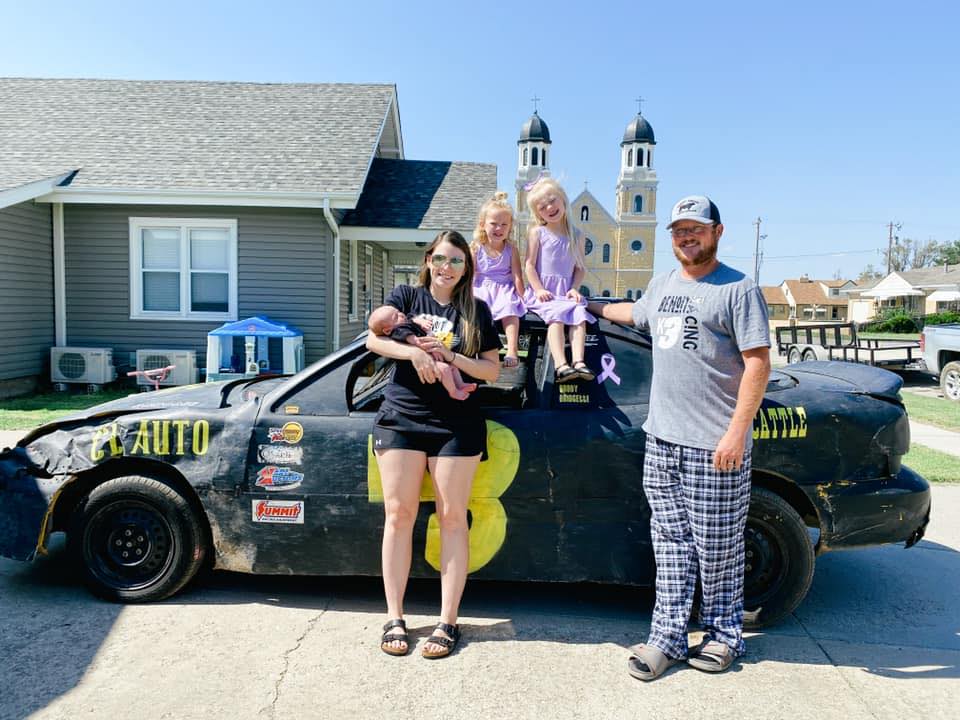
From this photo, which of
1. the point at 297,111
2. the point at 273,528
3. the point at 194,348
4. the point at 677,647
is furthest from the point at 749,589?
the point at 297,111

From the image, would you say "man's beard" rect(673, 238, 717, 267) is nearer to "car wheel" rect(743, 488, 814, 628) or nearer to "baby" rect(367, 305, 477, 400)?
"baby" rect(367, 305, 477, 400)

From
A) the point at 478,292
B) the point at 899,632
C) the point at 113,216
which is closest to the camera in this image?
the point at 899,632

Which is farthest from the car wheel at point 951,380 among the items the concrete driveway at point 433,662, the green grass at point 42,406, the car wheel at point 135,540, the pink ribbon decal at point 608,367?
the green grass at point 42,406

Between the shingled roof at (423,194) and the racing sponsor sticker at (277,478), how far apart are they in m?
9.34

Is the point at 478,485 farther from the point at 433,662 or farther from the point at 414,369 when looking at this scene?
the point at 433,662

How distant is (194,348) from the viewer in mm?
12273

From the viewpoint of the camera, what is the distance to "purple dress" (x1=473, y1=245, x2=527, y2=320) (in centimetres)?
382

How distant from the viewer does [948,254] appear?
3568 inches

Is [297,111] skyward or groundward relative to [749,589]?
skyward

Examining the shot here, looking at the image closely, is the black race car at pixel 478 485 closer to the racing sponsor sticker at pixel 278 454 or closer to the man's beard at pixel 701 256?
the racing sponsor sticker at pixel 278 454

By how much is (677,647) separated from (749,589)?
0.62 m

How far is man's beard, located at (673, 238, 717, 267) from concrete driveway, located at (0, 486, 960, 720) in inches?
71.3

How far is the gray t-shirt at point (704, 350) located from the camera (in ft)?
9.90

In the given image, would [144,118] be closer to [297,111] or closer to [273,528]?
[297,111]
